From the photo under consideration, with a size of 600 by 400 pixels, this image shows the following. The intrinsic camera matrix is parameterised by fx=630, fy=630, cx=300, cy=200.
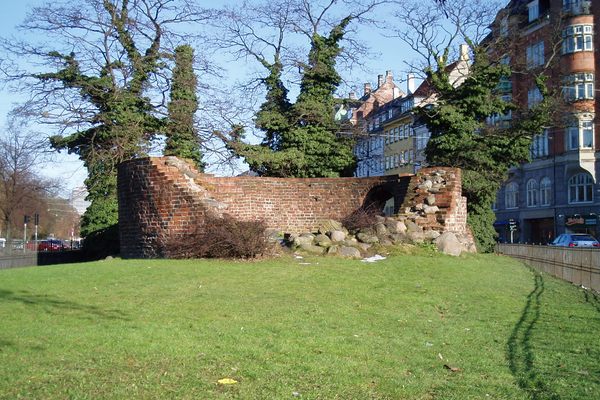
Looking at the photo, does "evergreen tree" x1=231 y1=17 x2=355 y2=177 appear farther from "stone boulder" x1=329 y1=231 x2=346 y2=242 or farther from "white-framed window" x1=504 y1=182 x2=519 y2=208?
"white-framed window" x1=504 y1=182 x2=519 y2=208

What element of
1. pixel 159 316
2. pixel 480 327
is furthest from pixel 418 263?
pixel 159 316

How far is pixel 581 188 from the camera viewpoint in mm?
46000

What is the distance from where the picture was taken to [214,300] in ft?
32.9

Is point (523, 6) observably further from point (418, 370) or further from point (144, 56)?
point (418, 370)

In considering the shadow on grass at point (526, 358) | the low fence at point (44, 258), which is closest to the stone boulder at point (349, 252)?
the shadow on grass at point (526, 358)

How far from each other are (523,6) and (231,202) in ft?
129

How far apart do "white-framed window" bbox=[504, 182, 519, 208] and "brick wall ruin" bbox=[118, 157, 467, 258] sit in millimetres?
32711

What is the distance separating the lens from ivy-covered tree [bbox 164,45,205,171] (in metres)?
29.2

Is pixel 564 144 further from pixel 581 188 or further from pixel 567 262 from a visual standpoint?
pixel 567 262

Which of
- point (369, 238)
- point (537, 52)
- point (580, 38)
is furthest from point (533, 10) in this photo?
point (369, 238)

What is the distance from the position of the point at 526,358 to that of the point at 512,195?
49.7 metres

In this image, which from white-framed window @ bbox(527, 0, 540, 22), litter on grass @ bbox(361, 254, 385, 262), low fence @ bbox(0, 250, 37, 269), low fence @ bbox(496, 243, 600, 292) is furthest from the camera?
white-framed window @ bbox(527, 0, 540, 22)

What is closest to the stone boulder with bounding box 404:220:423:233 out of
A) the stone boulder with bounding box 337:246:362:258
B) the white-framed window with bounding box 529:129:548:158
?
the stone boulder with bounding box 337:246:362:258

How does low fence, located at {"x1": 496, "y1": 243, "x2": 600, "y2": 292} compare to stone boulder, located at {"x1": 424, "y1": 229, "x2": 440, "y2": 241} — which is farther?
stone boulder, located at {"x1": 424, "y1": 229, "x2": 440, "y2": 241}
